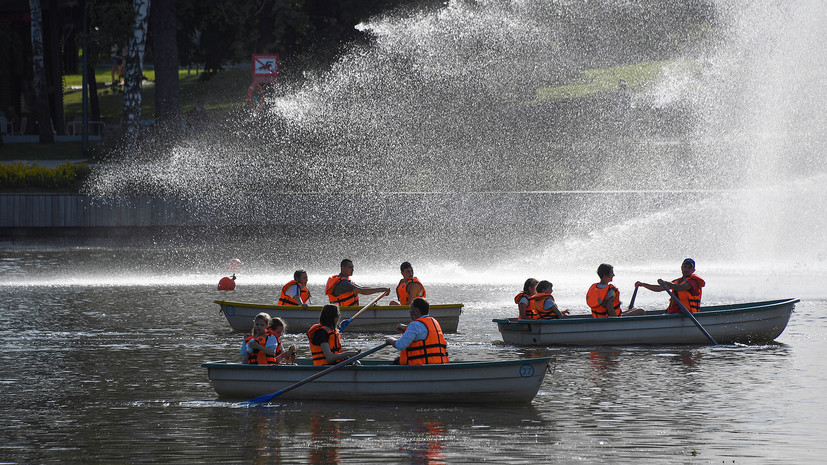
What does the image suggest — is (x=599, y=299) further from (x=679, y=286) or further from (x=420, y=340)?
(x=420, y=340)

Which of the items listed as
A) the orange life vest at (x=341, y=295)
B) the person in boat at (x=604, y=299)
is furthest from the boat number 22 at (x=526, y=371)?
the orange life vest at (x=341, y=295)

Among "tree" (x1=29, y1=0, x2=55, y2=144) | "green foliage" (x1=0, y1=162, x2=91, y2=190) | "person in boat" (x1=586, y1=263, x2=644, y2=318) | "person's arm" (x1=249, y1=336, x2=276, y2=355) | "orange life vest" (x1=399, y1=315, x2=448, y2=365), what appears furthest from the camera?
"tree" (x1=29, y1=0, x2=55, y2=144)

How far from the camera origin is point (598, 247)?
1667 inches

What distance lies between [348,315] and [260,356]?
21.6 ft

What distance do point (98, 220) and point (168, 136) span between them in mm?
6141

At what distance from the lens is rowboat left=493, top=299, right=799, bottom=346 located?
864 inches

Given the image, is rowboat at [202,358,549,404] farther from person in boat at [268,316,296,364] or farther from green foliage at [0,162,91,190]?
green foliage at [0,162,91,190]

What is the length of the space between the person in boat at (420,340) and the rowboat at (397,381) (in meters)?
0.28

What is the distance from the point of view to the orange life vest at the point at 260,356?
16.8 meters

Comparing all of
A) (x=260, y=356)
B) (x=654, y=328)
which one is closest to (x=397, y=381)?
(x=260, y=356)

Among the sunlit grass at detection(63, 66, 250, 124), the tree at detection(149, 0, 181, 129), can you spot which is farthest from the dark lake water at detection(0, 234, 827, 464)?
the sunlit grass at detection(63, 66, 250, 124)

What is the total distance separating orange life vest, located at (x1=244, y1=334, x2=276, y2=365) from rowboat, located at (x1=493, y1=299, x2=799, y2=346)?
6448 mm

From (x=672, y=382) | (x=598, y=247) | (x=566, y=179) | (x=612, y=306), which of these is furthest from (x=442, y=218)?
(x=672, y=382)

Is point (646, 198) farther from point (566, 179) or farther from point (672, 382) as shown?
point (672, 382)
